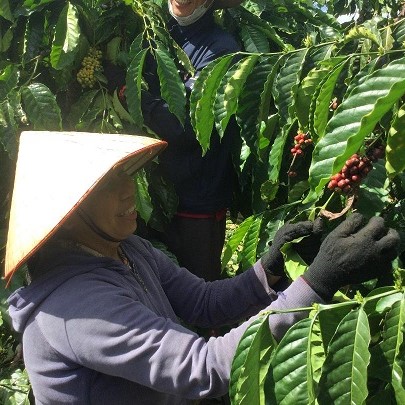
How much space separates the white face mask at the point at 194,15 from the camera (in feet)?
7.43

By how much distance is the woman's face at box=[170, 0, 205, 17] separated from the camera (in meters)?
2.24

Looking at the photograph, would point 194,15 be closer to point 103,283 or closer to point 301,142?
point 301,142

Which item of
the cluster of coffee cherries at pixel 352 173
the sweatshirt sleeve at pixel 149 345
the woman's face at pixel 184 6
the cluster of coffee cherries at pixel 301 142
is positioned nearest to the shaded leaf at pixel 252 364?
the sweatshirt sleeve at pixel 149 345

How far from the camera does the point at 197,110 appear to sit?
1479 millimetres

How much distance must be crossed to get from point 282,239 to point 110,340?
1.31 feet

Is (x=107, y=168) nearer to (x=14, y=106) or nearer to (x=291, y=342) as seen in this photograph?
(x=291, y=342)

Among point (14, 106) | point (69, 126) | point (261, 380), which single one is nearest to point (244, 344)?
point (261, 380)

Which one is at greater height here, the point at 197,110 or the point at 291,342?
the point at 197,110

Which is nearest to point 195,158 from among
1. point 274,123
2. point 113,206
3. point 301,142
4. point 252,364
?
point 274,123

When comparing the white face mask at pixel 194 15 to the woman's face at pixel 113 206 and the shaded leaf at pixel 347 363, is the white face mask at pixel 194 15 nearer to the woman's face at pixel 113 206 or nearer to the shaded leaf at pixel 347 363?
the woman's face at pixel 113 206

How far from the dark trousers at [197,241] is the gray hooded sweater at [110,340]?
2.91 feet

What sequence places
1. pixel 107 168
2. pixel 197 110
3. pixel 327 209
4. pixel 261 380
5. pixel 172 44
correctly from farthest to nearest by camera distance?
pixel 172 44
pixel 197 110
pixel 327 209
pixel 107 168
pixel 261 380

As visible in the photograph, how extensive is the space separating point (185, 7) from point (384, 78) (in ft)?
4.74

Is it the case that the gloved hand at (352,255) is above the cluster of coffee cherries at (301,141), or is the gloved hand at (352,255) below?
below
